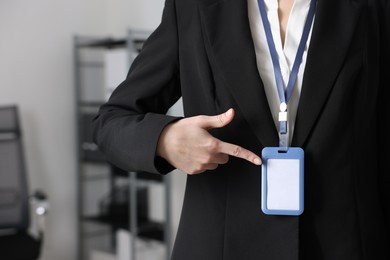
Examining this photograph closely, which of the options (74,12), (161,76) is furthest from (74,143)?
(161,76)

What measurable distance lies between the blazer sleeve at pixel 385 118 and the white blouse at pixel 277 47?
0.14 metres

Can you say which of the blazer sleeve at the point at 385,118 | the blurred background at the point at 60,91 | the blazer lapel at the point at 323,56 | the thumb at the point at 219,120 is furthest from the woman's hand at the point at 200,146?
the blurred background at the point at 60,91

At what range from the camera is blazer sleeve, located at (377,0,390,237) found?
1006 mm

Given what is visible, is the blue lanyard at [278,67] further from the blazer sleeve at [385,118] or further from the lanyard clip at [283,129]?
the blazer sleeve at [385,118]

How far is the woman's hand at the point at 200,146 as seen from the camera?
2.77 feet

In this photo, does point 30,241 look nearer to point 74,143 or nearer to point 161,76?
point 74,143

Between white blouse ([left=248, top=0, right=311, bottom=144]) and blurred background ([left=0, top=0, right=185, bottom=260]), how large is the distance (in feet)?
9.26

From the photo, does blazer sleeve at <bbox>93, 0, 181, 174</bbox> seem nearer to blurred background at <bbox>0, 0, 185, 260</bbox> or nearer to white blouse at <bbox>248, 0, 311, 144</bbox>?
white blouse at <bbox>248, 0, 311, 144</bbox>

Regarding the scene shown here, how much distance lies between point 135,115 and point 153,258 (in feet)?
9.86

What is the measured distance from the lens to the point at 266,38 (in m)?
1.00

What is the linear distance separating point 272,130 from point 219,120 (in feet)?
0.39

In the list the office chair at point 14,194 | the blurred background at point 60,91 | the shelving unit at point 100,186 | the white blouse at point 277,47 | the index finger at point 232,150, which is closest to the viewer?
the index finger at point 232,150

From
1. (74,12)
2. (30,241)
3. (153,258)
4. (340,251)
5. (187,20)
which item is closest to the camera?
(340,251)

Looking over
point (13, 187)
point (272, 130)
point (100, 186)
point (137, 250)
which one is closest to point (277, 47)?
point (272, 130)
